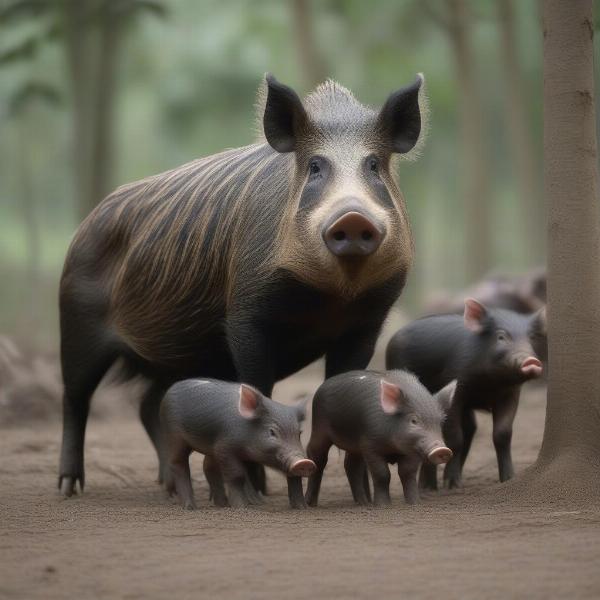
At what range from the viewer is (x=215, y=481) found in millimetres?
7004

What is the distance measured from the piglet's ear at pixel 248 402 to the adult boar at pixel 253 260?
0.40 meters

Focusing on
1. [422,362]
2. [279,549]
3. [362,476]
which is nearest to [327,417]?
[362,476]

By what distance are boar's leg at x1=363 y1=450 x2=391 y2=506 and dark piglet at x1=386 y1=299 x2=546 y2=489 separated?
2.87 feet

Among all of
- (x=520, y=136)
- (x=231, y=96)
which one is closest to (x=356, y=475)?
(x=520, y=136)

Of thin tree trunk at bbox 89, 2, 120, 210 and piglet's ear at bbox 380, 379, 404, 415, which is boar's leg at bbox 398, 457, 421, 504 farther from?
thin tree trunk at bbox 89, 2, 120, 210

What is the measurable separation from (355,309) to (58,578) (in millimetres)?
2762

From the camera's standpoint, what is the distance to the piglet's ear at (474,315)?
7449mm

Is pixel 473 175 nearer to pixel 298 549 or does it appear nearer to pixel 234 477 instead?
pixel 234 477

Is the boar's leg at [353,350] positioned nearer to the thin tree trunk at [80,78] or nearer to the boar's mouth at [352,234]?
the boar's mouth at [352,234]

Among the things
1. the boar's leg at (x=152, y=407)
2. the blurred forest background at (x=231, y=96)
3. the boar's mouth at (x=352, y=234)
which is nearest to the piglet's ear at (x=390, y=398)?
the boar's mouth at (x=352, y=234)

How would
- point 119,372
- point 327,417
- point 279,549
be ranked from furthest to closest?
point 119,372 < point 327,417 < point 279,549

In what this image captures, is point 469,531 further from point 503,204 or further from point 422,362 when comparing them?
point 503,204

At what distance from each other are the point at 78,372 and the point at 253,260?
6.16 feet

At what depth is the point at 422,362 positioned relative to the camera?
770cm
